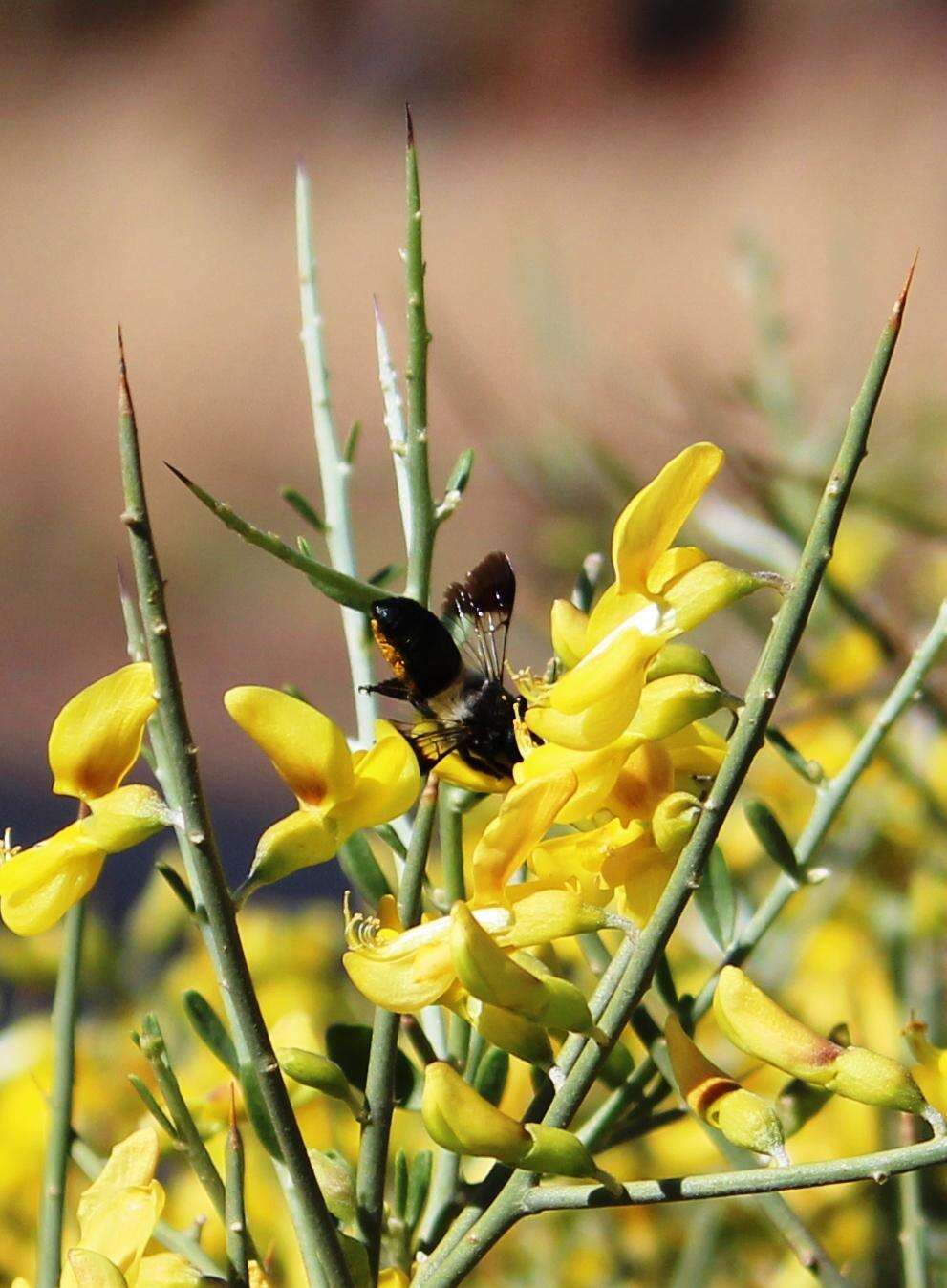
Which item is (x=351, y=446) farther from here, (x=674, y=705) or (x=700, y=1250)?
(x=700, y=1250)

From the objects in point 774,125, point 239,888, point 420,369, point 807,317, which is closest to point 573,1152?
point 239,888

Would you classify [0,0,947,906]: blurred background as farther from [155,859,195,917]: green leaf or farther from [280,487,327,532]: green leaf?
[155,859,195,917]: green leaf

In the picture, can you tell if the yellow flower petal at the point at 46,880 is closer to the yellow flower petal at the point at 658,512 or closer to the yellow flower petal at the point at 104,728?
the yellow flower petal at the point at 104,728

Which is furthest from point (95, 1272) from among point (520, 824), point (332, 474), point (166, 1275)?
point (332, 474)

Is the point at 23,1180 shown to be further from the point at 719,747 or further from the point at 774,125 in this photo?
the point at 774,125

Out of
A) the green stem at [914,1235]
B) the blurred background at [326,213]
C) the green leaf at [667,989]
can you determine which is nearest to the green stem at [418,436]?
the green leaf at [667,989]

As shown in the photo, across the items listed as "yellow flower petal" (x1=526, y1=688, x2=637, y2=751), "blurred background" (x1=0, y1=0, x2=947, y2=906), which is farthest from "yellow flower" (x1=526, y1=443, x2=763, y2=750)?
"blurred background" (x1=0, y1=0, x2=947, y2=906)
